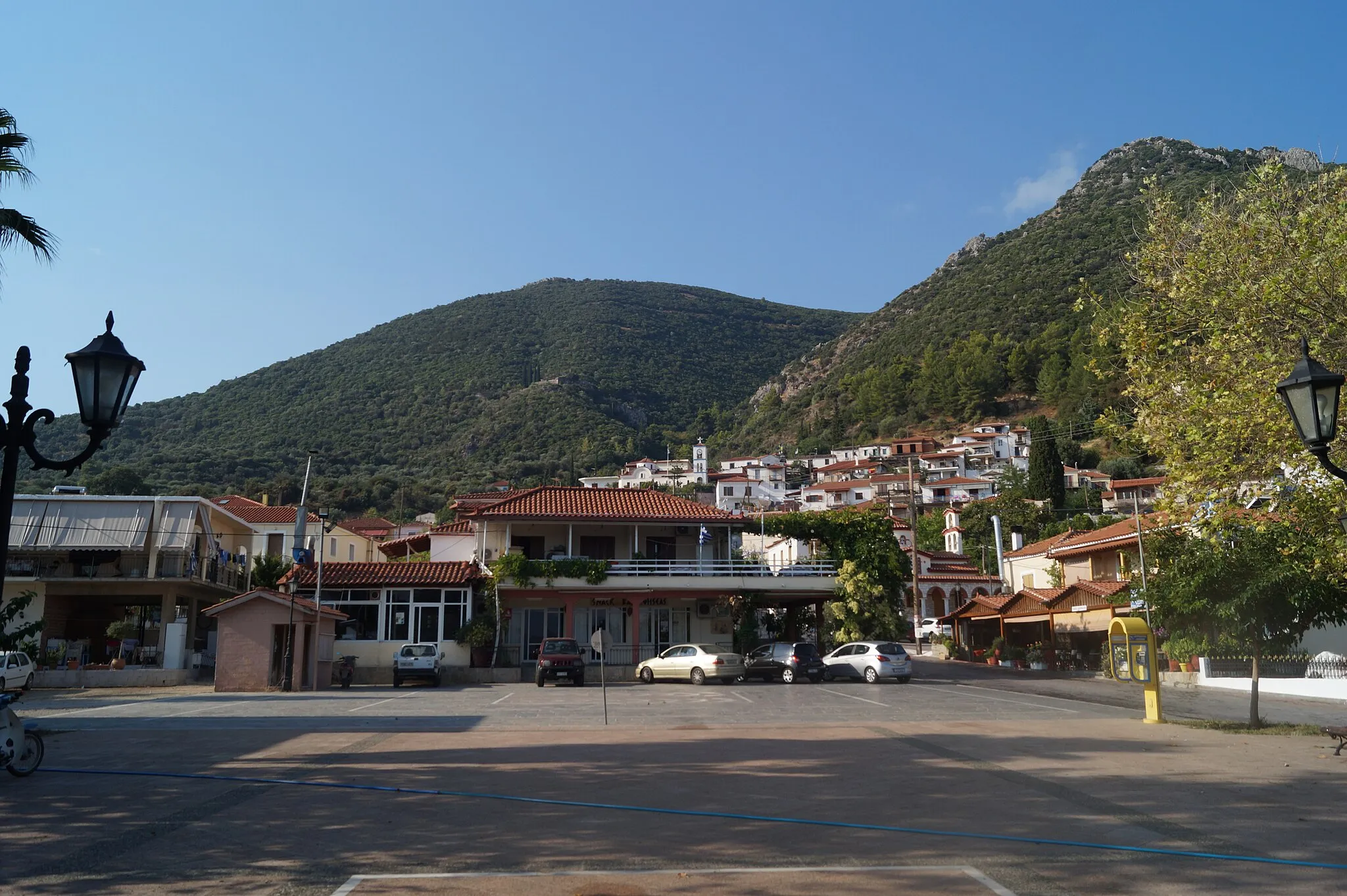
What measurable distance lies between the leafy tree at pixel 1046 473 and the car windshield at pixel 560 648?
63.0 meters

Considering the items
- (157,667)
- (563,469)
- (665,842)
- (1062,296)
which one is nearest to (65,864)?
(665,842)

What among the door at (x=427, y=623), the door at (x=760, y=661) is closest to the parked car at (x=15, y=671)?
the door at (x=427, y=623)

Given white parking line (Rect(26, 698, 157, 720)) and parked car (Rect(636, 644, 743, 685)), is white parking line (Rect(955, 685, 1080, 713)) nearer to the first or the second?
parked car (Rect(636, 644, 743, 685))

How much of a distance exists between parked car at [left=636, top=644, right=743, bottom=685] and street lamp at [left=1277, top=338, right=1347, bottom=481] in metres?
24.7

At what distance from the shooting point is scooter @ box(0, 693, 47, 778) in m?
10.4

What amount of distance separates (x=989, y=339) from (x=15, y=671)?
403 ft

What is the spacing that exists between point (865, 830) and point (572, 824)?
267 centimetres

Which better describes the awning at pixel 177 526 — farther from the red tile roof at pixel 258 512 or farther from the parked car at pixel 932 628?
the parked car at pixel 932 628

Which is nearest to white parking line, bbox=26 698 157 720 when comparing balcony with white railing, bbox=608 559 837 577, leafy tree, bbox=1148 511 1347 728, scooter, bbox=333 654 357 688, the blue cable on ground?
scooter, bbox=333 654 357 688

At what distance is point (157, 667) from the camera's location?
1328 inches

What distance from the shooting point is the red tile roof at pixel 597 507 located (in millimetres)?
38094

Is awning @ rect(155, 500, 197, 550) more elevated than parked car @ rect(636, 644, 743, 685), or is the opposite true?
awning @ rect(155, 500, 197, 550)

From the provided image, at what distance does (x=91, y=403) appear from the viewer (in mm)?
8133

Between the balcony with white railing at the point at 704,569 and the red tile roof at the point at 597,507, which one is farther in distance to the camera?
the red tile roof at the point at 597,507
